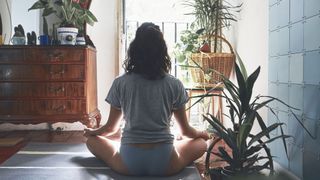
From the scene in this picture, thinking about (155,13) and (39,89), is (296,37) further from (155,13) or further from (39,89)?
(155,13)

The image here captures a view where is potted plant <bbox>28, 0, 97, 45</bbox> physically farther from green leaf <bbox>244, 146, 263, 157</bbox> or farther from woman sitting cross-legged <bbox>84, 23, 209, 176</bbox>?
green leaf <bbox>244, 146, 263, 157</bbox>

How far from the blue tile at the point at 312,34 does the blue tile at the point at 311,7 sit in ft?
0.08

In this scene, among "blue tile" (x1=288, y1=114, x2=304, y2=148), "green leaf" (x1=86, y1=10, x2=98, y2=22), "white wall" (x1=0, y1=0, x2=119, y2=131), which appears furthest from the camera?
"white wall" (x1=0, y1=0, x2=119, y2=131)

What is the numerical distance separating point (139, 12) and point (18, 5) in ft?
4.00

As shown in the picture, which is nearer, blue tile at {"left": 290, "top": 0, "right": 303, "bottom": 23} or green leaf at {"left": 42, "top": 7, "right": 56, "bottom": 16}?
blue tile at {"left": 290, "top": 0, "right": 303, "bottom": 23}

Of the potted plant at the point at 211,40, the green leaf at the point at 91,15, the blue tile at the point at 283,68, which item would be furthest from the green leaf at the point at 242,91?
the green leaf at the point at 91,15

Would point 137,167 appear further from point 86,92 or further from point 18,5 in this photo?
point 18,5

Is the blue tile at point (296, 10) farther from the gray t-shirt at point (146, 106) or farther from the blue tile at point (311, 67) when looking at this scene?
the gray t-shirt at point (146, 106)

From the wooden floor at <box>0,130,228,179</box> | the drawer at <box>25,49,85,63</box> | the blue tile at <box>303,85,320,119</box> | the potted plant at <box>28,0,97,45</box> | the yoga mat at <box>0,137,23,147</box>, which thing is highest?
the potted plant at <box>28,0,97,45</box>

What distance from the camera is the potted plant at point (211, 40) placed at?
2.90 m

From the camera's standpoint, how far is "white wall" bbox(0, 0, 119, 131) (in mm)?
3551

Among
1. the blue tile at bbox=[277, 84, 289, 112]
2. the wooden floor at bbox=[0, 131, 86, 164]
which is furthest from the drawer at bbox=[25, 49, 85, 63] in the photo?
the blue tile at bbox=[277, 84, 289, 112]

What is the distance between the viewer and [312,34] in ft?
5.15

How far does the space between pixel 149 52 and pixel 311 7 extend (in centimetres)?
81
